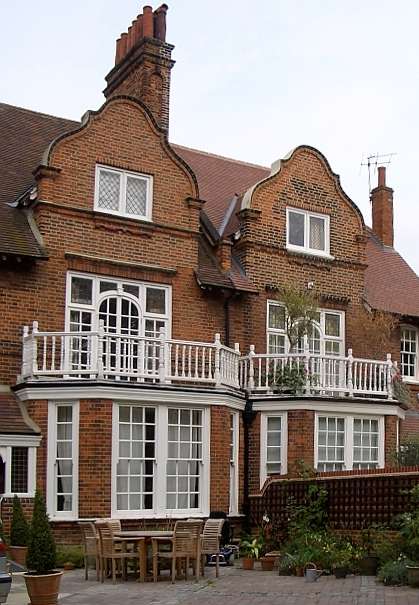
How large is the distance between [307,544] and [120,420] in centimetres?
Answer: 460

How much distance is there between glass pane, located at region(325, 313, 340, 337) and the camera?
24.5 metres

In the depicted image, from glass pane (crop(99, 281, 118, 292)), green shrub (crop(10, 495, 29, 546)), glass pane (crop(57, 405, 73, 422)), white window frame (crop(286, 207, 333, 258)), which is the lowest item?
green shrub (crop(10, 495, 29, 546))

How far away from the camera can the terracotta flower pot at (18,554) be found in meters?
16.5

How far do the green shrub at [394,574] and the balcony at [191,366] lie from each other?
634 centimetres

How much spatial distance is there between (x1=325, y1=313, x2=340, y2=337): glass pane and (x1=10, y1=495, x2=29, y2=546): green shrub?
10531mm

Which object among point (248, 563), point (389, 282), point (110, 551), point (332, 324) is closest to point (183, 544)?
point (110, 551)

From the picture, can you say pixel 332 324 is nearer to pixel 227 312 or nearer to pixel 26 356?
pixel 227 312

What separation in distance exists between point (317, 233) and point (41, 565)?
14.5 m

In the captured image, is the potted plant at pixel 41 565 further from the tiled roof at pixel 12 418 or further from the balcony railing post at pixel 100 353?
the balcony railing post at pixel 100 353

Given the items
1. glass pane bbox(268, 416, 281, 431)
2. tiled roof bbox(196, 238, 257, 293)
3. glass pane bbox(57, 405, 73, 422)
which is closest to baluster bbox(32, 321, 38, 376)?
glass pane bbox(57, 405, 73, 422)

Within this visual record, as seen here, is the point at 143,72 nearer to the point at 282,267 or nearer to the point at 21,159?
the point at 21,159

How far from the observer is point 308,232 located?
2469 cm

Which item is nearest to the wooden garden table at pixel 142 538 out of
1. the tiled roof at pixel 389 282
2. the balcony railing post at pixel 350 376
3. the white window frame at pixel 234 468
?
the white window frame at pixel 234 468

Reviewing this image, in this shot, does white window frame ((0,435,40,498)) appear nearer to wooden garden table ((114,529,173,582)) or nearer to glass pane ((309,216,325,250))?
wooden garden table ((114,529,173,582))
